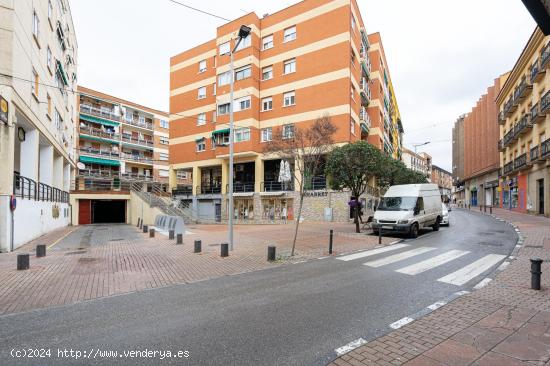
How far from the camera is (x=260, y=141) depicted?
27.6 meters

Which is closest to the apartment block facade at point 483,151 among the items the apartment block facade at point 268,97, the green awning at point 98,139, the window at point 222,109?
the apartment block facade at point 268,97

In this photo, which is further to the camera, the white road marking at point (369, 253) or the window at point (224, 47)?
the window at point (224, 47)

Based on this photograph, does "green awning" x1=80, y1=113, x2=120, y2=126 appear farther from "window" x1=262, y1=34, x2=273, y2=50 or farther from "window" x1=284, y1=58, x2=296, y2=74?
"window" x1=284, y1=58, x2=296, y2=74

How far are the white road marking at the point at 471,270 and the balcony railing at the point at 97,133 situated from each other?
44753mm

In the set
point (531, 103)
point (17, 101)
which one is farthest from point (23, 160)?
point (531, 103)

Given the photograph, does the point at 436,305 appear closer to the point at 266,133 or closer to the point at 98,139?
the point at 266,133

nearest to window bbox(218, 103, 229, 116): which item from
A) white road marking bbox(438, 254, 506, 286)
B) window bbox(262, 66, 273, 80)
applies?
window bbox(262, 66, 273, 80)

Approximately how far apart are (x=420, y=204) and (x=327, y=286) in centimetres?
1036

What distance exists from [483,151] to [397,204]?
1744 inches

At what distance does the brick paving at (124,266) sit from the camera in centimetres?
605

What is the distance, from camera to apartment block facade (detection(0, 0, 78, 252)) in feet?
37.9

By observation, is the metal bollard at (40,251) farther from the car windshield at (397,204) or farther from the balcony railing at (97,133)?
the balcony railing at (97,133)

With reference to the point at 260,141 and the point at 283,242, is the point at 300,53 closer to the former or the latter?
the point at 260,141

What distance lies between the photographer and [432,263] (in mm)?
8406
